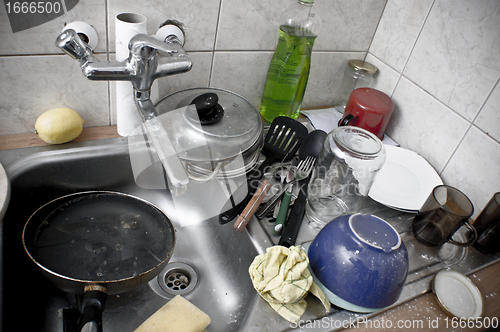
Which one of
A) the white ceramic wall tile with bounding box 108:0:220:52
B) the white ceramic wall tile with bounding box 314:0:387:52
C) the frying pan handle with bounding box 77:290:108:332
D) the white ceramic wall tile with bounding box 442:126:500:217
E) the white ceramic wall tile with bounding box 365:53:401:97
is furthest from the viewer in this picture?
the white ceramic wall tile with bounding box 365:53:401:97

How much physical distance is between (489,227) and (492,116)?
261 mm

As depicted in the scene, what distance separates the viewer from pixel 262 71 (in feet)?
3.01

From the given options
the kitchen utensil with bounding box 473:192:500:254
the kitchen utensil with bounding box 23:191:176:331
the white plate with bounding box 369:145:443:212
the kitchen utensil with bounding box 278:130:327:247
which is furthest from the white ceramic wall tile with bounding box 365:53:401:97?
the kitchen utensil with bounding box 23:191:176:331

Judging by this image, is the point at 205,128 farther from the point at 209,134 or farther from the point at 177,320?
the point at 177,320

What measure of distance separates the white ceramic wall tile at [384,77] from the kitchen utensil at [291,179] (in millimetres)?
405

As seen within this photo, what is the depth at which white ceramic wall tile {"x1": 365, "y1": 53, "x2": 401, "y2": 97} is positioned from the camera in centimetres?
98

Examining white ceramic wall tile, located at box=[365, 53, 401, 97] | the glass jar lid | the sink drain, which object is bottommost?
the sink drain

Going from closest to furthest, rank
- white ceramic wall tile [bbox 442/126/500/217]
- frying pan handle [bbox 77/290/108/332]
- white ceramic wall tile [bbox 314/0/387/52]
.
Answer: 1. frying pan handle [bbox 77/290/108/332]
2. white ceramic wall tile [bbox 442/126/500/217]
3. white ceramic wall tile [bbox 314/0/387/52]

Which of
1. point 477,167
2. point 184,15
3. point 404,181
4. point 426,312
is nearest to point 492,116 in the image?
point 477,167

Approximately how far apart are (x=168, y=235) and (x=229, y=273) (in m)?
0.16

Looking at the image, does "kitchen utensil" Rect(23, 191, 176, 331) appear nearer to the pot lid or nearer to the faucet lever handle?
the pot lid

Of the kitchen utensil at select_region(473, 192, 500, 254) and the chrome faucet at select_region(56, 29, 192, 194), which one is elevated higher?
the chrome faucet at select_region(56, 29, 192, 194)

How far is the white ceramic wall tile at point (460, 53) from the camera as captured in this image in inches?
29.5

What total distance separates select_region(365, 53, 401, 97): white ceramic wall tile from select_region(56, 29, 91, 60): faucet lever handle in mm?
835
